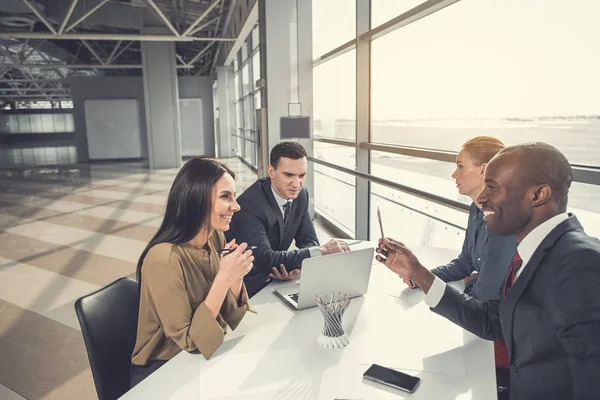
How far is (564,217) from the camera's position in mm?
1273

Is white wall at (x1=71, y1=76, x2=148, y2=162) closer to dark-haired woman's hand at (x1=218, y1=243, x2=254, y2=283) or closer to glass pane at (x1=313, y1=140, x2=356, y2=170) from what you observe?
glass pane at (x1=313, y1=140, x2=356, y2=170)

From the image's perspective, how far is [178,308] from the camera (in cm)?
163

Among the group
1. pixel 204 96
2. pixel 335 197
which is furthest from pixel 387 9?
pixel 204 96

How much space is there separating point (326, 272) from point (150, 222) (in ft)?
21.7

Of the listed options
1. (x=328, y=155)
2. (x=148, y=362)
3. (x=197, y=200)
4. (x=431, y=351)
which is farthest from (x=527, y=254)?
(x=328, y=155)

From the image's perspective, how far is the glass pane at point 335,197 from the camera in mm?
6589

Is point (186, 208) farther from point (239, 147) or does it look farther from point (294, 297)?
point (239, 147)

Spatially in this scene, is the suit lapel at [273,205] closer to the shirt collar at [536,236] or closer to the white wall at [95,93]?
the shirt collar at [536,236]

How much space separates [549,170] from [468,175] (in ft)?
3.48

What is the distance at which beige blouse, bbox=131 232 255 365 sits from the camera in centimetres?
159

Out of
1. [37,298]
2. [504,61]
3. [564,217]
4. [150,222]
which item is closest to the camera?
[564,217]

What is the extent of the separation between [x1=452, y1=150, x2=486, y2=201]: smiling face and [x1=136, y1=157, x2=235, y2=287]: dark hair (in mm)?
1336

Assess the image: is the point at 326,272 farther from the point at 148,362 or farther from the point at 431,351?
the point at 148,362

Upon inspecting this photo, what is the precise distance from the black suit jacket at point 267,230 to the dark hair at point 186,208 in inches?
30.4
